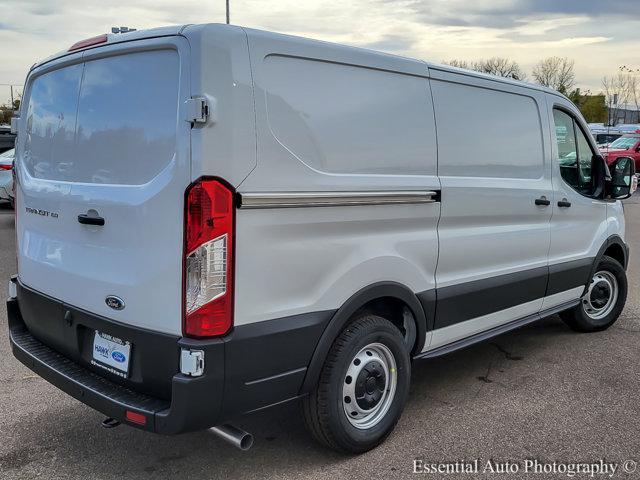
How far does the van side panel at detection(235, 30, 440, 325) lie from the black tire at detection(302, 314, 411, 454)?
0.22 m

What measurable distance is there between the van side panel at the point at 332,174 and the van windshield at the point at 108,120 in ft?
1.36

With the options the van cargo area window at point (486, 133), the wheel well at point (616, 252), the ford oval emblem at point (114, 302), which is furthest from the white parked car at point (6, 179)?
the wheel well at point (616, 252)

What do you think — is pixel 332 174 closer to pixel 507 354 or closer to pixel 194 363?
pixel 194 363

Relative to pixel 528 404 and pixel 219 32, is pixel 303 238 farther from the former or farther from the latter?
pixel 528 404

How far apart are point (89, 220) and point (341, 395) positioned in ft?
5.00

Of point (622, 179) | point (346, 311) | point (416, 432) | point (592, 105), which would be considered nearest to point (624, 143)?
point (622, 179)

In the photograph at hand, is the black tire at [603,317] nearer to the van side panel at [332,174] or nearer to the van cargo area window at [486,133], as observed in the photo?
the van cargo area window at [486,133]

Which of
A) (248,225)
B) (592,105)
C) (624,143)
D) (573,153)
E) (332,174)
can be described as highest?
(592,105)

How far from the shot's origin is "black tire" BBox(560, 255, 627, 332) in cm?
555

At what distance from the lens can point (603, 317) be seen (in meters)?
5.74

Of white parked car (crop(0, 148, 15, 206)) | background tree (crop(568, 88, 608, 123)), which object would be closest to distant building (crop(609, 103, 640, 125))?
background tree (crop(568, 88, 608, 123))

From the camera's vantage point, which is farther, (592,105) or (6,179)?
(592,105)

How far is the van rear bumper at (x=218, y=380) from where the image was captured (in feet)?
8.75

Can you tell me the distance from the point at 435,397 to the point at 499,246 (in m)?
1.10
